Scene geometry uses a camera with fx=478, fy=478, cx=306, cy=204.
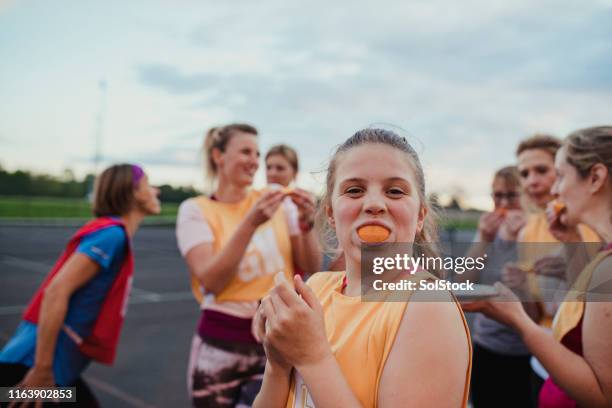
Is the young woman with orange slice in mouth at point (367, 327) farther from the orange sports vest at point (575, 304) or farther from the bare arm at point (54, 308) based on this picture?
the bare arm at point (54, 308)

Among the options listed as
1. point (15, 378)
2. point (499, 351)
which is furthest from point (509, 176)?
point (15, 378)

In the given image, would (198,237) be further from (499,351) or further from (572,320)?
(499,351)

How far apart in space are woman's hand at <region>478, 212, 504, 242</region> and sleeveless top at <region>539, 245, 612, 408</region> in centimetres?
176

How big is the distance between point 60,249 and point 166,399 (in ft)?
51.1

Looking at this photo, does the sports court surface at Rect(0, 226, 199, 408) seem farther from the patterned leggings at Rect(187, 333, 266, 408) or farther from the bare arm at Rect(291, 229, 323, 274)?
the bare arm at Rect(291, 229, 323, 274)

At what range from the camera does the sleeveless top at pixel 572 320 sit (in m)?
1.60

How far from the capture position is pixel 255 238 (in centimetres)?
281

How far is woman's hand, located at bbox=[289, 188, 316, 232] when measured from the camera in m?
2.77

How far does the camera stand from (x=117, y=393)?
4.80 meters

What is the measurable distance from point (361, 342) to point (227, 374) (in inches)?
61.5

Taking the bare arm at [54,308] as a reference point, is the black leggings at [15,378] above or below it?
below

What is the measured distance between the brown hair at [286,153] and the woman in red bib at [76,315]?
169 cm

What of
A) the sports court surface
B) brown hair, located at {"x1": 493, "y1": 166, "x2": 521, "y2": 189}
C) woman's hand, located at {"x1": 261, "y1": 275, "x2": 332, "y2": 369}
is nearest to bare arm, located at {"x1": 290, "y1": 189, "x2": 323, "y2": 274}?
woman's hand, located at {"x1": 261, "y1": 275, "x2": 332, "y2": 369}

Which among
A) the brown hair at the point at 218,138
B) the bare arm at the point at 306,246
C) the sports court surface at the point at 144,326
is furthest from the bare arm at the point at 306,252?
the sports court surface at the point at 144,326
